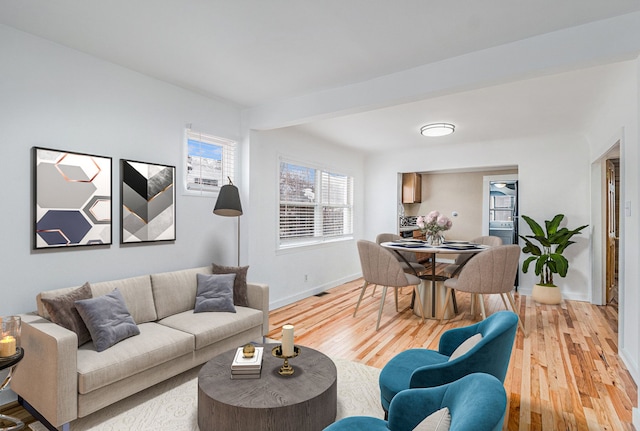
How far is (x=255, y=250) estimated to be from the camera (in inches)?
172

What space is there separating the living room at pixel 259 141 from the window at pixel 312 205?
22cm

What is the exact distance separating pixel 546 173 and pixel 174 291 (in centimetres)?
553

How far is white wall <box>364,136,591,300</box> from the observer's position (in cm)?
521

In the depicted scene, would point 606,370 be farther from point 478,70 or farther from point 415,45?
point 415,45

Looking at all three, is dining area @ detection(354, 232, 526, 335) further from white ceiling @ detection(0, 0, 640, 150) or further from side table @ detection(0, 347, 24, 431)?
side table @ detection(0, 347, 24, 431)

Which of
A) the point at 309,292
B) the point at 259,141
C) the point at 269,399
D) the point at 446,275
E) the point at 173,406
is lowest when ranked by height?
the point at 173,406

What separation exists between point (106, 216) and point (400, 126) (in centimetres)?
375

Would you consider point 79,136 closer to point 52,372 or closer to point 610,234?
point 52,372

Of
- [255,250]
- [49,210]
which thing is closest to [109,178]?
[49,210]

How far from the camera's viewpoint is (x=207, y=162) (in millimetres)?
3873

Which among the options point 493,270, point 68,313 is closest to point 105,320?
point 68,313

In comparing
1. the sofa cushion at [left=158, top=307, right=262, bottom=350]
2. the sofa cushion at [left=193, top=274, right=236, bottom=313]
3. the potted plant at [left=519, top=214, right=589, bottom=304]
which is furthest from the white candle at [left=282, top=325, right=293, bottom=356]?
the potted plant at [left=519, top=214, right=589, bottom=304]

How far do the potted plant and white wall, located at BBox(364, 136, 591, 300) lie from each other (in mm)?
269

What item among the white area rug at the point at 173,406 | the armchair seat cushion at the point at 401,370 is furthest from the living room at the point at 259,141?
the armchair seat cushion at the point at 401,370
